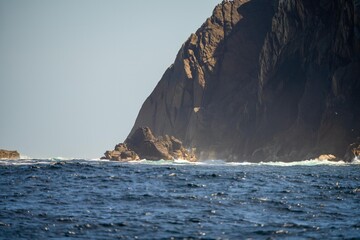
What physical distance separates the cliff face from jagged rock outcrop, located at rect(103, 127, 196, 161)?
20601 millimetres

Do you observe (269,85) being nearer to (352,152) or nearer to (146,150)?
(146,150)

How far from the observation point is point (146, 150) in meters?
146

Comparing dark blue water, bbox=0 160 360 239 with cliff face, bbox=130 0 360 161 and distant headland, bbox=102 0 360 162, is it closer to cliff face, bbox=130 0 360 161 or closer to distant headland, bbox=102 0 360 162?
distant headland, bbox=102 0 360 162

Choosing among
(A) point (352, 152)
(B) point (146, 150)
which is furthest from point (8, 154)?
(A) point (352, 152)

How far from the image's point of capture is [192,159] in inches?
6083

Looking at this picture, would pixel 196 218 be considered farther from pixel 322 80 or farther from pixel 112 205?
pixel 322 80

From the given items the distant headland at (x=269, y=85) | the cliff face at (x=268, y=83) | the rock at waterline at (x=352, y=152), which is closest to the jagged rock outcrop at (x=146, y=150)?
the distant headland at (x=269, y=85)

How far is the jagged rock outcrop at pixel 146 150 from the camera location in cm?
13950

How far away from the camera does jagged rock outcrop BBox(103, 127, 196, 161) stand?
13950cm

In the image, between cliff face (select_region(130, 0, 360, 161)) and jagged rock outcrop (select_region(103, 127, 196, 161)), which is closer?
cliff face (select_region(130, 0, 360, 161))

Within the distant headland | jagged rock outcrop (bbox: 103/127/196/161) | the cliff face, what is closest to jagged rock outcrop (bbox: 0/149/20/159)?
jagged rock outcrop (bbox: 103/127/196/161)

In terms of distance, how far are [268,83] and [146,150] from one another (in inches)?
1526

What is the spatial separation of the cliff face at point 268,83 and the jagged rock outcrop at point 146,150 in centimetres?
2060

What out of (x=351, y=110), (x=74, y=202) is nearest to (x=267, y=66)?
(x=351, y=110)
